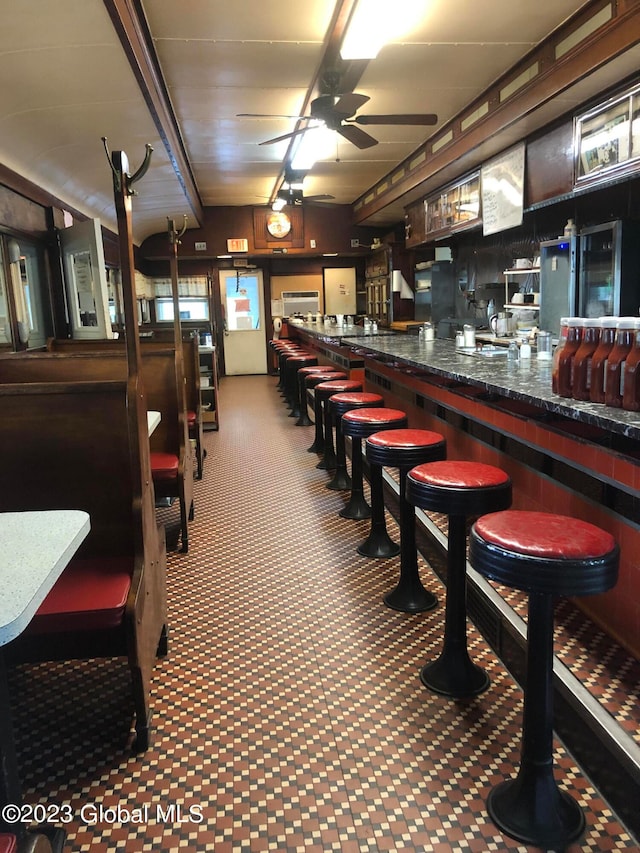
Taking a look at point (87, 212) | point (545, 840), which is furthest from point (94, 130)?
point (545, 840)

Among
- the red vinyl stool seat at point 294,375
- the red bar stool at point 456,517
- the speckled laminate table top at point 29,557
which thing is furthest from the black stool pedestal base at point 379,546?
the red vinyl stool seat at point 294,375

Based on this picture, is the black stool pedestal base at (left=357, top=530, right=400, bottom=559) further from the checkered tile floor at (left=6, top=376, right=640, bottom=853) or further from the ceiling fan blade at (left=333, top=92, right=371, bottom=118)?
the ceiling fan blade at (left=333, top=92, right=371, bottom=118)

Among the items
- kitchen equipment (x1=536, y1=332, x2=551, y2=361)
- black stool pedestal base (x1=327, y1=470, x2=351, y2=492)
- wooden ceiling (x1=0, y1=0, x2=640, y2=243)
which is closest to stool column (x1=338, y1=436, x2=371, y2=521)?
black stool pedestal base (x1=327, y1=470, x2=351, y2=492)

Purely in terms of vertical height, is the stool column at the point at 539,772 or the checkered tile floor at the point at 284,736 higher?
the stool column at the point at 539,772

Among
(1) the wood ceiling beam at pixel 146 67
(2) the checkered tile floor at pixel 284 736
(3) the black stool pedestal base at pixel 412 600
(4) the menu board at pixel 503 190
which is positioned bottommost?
(2) the checkered tile floor at pixel 284 736

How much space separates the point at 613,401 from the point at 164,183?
6907 mm

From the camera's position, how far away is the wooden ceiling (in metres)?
3.49

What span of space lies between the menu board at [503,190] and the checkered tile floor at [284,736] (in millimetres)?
3754

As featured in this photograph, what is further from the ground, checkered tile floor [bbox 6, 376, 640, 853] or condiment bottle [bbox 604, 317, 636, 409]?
condiment bottle [bbox 604, 317, 636, 409]

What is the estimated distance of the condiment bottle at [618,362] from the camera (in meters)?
1.94

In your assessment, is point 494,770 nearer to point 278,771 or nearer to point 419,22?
point 278,771

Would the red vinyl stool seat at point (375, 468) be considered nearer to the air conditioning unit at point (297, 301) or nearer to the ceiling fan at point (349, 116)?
the ceiling fan at point (349, 116)

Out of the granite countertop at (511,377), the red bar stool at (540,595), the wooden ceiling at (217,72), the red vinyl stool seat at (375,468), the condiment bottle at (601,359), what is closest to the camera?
the red bar stool at (540,595)

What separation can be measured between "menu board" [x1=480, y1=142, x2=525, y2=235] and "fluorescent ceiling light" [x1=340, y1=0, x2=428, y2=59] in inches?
66.2
